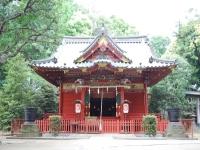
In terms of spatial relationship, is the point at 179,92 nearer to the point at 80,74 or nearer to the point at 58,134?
the point at 80,74

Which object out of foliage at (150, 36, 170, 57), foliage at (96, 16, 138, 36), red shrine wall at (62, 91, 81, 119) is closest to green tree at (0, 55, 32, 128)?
red shrine wall at (62, 91, 81, 119)

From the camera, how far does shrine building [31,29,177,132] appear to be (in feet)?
83.6

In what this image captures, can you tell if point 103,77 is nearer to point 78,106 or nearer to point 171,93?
point 78,106

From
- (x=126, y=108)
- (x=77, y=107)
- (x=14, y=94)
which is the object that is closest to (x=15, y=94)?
(x=14, y=94)

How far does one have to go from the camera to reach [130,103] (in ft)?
88.6

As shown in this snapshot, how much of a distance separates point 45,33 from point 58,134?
6.04 metres

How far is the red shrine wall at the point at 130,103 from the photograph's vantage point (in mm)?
26817

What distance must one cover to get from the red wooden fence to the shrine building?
25 centimetres

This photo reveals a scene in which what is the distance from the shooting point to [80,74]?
87.4ft

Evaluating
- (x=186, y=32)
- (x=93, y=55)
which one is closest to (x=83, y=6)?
(x=186, y=32)

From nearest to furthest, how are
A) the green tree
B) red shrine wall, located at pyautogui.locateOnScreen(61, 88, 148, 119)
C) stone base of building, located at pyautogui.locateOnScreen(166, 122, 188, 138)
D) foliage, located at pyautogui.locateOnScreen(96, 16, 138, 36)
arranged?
stone base of building, located at pyautogui.locateOnScreen(166, 122, 188, 138), the green tree, red shrine wall, located at pyautogui.locateOnScreen(61, 88, 148, 119), foliage, located at pyautogui.locateOnScreen(96, 16, 138, 36)

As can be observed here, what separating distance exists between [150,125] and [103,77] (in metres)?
5.20

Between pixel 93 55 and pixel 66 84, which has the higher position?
pixel 93 55

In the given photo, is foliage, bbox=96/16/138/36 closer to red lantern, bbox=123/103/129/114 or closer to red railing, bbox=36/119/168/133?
red lantern, bbox=123/103/129/114
